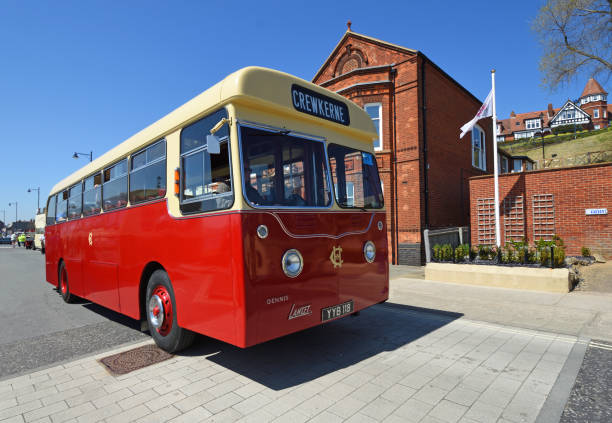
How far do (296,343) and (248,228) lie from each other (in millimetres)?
2339

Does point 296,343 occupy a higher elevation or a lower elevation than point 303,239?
lower

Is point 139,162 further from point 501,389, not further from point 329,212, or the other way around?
point 501,389

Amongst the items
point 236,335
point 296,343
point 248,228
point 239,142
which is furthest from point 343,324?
point 239,142

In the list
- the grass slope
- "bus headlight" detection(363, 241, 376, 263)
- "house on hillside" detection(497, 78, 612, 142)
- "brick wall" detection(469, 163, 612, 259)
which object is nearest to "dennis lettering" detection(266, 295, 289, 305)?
"bus headlight" detection(363, 241, 376, 263)

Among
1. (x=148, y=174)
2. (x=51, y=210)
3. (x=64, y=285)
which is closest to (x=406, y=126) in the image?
(x=148, y=174)

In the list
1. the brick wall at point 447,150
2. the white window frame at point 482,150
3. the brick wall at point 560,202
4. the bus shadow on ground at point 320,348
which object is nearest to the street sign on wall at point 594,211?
the brick wall at point 560,202

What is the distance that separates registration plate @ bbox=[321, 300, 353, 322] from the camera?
155 inches

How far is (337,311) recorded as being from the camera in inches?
162

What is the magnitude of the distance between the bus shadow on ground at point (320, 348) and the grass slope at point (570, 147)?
4279 cm

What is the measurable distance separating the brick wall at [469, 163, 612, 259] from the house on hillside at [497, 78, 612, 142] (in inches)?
2541

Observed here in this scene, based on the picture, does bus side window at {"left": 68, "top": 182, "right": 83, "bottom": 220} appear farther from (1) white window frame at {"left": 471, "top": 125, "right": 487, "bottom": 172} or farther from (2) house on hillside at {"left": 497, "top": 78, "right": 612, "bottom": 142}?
(2) house on hillside at {"left": 497, "top": 78, "right": 612, "bottom": 142}

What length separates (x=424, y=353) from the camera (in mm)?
4363

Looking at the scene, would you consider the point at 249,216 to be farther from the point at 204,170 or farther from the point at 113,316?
the point at 113,316

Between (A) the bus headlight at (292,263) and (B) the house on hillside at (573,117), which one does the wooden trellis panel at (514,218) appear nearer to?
(A) the bus headlight at (292,263)
